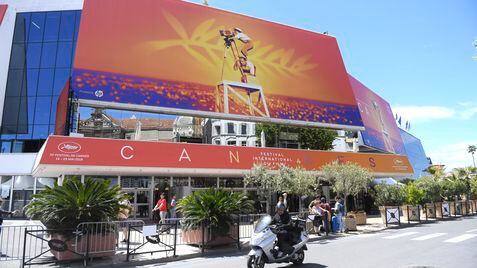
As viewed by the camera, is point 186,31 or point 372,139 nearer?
point 186,31

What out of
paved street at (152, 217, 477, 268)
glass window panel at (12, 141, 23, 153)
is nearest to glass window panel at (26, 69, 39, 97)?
glass window panel at (12, 141, 23, 153)

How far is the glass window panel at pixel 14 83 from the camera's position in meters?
37.5

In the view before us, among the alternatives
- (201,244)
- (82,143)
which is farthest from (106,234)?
(82,143)

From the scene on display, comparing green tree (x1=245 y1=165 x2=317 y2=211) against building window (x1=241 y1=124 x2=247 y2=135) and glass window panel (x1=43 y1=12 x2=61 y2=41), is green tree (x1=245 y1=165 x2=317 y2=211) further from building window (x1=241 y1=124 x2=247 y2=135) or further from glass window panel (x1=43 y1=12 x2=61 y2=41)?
building window (x1=241 y1=124 x2=247 y2=135)

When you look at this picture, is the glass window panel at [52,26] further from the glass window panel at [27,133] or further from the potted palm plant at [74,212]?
the potted palm plant at [74,212]

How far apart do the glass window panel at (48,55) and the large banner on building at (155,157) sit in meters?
20.6

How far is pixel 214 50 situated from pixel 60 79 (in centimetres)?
1951

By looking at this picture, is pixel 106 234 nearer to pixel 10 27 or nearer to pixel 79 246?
pixel 79 246

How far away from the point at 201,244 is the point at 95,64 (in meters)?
15.3

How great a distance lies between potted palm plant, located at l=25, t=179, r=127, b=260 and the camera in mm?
10523

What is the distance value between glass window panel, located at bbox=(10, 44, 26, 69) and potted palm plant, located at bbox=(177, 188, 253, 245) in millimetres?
33242

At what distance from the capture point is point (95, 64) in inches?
910

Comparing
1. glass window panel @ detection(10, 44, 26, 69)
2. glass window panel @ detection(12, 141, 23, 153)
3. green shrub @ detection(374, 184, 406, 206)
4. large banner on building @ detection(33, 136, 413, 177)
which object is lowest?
green shrub @ detection(374, 184, 406, 206)

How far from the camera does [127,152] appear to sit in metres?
19.4
